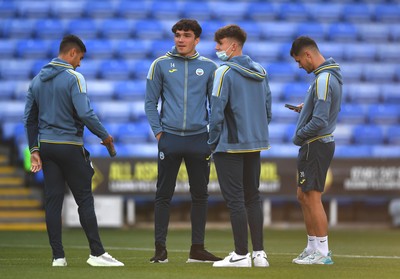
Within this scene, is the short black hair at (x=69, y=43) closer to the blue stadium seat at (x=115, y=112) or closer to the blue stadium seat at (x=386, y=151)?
the blue stadium seat at (x=115, y=112)

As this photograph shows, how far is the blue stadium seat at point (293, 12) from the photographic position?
18.3 m

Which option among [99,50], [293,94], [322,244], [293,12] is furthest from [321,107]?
[293,12]

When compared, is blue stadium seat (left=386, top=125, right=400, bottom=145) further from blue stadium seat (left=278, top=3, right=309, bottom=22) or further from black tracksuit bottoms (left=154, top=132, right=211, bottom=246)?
black tracksuit bottoms (left=154, top=132, right=211, bottom=246)

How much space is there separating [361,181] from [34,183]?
4895 mm

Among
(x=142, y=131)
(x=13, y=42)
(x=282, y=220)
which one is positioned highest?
(x=13, y=42)

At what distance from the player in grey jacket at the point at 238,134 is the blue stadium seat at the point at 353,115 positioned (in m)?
10.1

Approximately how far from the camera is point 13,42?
17.2 m

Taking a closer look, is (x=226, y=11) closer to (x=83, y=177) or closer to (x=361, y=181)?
(x=361, y=181)

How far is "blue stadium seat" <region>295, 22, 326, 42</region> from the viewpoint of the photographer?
1808 cm

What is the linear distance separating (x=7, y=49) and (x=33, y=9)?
996 millimetres

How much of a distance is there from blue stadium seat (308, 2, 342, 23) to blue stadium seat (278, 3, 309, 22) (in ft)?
0.46

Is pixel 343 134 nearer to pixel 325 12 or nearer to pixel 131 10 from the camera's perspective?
pixel 325 12

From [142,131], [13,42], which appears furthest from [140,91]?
[13,42]

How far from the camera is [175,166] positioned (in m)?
7.26
